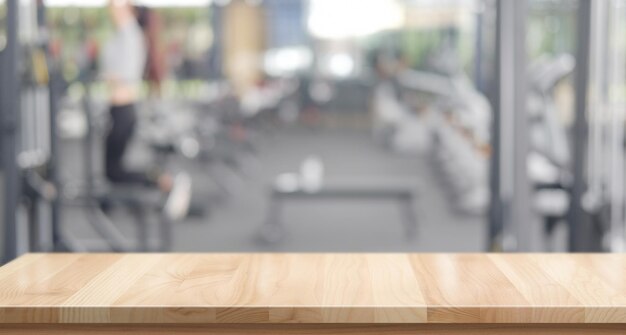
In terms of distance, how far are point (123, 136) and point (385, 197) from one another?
5.38 feet

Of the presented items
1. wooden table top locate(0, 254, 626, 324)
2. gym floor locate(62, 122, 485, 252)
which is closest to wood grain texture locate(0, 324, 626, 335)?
wooden table top locate(0, 254, 626, 324)

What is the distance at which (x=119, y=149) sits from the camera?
5.12 m

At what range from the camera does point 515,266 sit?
1.50m

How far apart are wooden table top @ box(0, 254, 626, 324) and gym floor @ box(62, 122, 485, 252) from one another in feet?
12.7

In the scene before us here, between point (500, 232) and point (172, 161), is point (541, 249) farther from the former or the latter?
point (172, 161)

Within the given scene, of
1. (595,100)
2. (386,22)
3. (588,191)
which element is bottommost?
(588,191)

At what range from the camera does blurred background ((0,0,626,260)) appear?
11.8ft

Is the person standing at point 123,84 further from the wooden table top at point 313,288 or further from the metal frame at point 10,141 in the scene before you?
the wooden table top at point 313,288

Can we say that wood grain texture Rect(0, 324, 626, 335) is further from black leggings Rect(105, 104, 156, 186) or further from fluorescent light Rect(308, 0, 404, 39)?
fluorescent light Rect(308, 0, 404, 39)

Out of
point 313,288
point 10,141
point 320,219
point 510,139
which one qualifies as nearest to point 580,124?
point 510,139

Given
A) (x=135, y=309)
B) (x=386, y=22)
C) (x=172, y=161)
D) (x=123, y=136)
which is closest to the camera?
(x=135, y=309)

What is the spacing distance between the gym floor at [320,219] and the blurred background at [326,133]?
26 mm

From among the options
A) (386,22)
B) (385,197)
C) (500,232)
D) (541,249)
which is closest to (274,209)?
(385,197)

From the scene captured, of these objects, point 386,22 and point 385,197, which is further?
point 386,22
